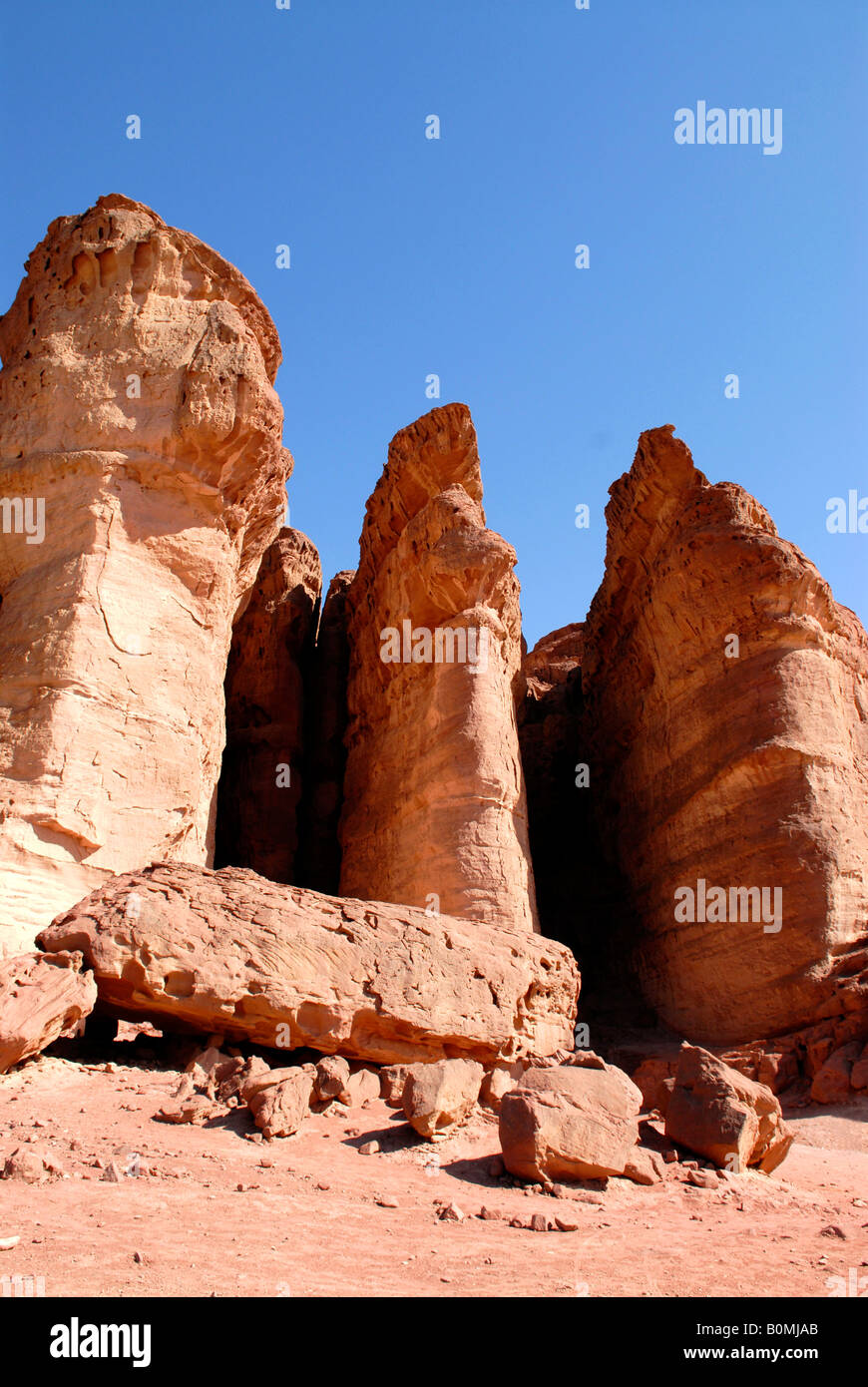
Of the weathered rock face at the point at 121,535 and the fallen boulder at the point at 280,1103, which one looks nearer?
the fallen boulder at the point at 280,1103

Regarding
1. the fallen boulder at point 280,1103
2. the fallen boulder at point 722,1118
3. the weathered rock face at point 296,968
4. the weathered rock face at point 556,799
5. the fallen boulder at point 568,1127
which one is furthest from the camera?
the weathered rock face at point 556,799

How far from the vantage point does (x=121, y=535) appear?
1120 centimetres

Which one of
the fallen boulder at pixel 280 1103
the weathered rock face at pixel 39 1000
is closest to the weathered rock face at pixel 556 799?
the fallen boulder at pixel 280 1103

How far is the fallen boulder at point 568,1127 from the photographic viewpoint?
635cm

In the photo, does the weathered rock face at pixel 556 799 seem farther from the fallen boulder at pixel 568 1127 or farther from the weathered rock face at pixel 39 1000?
the weathered rock face at pixel 39 1000

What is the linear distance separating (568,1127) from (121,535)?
7938 millimetres

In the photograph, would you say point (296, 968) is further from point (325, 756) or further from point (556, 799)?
point (556, 799)

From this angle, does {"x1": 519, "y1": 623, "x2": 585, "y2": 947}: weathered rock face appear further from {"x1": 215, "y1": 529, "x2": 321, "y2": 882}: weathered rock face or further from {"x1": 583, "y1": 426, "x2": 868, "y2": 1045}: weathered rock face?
{"x1": 215, "y1": 529, "x2": 321, "y2": 882}: weathered rock face

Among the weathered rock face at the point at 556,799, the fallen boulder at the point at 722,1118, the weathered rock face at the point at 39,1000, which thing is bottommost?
the fallen boulder at the point at 722,1118

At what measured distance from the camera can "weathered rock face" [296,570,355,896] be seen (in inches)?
619

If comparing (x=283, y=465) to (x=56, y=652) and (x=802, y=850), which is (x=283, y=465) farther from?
(x=802, y=850)

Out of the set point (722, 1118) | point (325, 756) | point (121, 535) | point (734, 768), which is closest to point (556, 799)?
point (325, 756)

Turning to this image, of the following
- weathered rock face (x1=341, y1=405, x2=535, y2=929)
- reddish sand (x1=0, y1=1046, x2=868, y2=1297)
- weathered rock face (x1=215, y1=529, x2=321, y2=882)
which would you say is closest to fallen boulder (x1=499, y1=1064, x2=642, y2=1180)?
reddish sand (x1=0, y1=1046, x2=868, y2=1297)

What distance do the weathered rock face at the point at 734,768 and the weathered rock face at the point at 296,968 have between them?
3.95 metres
